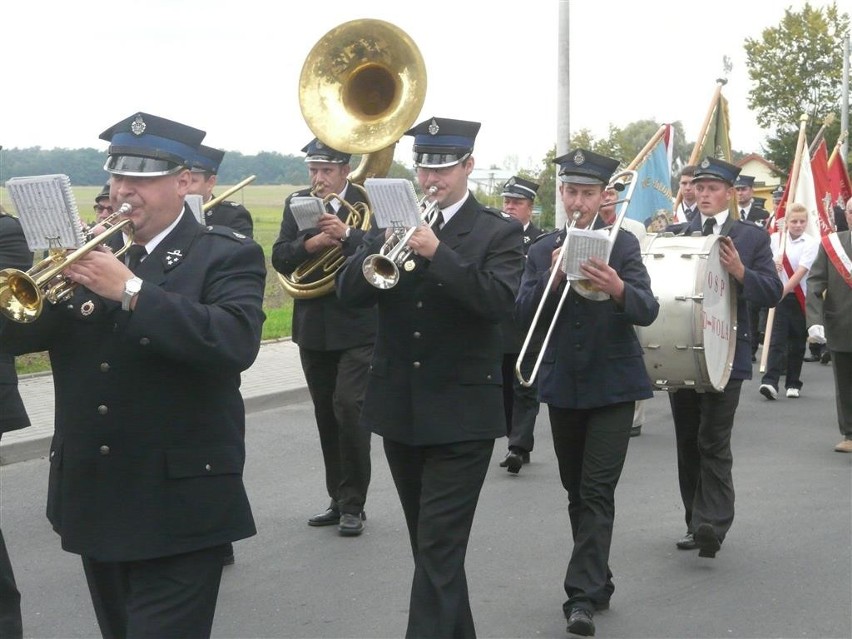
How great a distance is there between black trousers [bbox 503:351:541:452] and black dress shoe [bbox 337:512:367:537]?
6.54 ft

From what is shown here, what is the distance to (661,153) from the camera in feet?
47.1

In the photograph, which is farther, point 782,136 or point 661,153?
point 782,136

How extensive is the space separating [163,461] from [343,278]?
1.54 meters

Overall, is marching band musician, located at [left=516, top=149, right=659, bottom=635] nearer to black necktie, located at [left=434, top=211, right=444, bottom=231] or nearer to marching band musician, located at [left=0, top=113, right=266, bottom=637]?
black necktie, located at [left=434, top=211, right=444, bottom=231]

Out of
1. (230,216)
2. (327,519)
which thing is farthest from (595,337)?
(230,216)

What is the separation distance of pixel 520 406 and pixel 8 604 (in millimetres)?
4987

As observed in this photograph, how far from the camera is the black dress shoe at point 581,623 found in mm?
5355

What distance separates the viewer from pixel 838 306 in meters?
9.69

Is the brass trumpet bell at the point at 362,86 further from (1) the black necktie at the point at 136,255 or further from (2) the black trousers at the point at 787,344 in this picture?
(2) the black trousers at the point at 787,344

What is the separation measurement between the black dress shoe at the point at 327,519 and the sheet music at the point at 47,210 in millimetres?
4128

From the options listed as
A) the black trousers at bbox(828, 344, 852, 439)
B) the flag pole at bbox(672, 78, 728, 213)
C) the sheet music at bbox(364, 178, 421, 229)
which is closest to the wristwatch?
the sheet music at bbox(364, 178, 421, 229)

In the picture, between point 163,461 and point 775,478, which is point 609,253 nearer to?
point 163,461

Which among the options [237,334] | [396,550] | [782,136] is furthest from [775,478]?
[782,136]

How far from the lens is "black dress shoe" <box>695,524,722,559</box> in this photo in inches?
253
